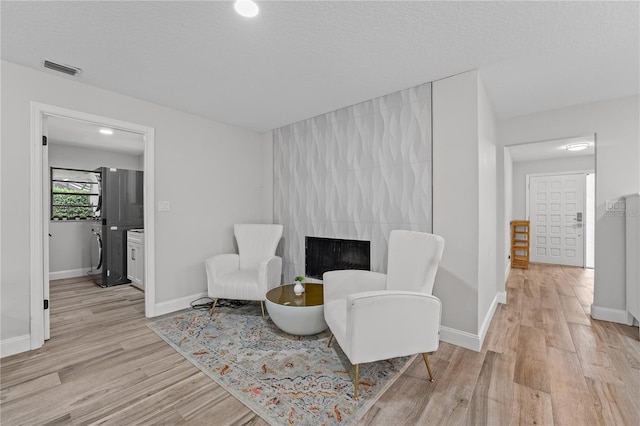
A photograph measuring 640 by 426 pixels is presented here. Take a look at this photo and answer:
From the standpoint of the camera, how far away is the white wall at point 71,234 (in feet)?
15.9

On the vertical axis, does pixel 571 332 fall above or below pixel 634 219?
below

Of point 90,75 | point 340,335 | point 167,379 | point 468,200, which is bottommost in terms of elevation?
point 167,379

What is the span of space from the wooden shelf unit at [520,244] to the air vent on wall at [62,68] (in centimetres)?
738

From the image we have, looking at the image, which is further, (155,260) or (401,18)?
(155,260)

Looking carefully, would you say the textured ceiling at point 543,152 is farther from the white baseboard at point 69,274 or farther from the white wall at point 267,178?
the white baseboard at point 69,274

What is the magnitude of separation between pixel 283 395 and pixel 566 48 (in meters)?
3.21

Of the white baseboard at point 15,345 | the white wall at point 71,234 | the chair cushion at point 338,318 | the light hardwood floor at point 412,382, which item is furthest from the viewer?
the white wall at point 71,234

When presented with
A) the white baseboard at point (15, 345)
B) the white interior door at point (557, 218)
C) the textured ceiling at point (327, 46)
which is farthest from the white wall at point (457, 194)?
the white interior door at point (557, 218)

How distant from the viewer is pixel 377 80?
262 centimetres

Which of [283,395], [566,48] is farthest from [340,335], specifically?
[566,48]

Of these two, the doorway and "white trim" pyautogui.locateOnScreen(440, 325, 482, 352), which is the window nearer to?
"white trim" pyautogui.locateOnScreen(440, 325, 482, 352)

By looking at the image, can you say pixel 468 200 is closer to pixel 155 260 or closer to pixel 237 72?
pixel 237 72

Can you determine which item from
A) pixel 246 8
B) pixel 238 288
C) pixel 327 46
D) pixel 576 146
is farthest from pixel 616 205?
pixel 238 288

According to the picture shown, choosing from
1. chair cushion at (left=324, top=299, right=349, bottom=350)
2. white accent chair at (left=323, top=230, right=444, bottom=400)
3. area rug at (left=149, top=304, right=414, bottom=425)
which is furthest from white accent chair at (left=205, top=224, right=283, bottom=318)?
white accent chair at (left=323, top=230, right=444, bottom=400)
